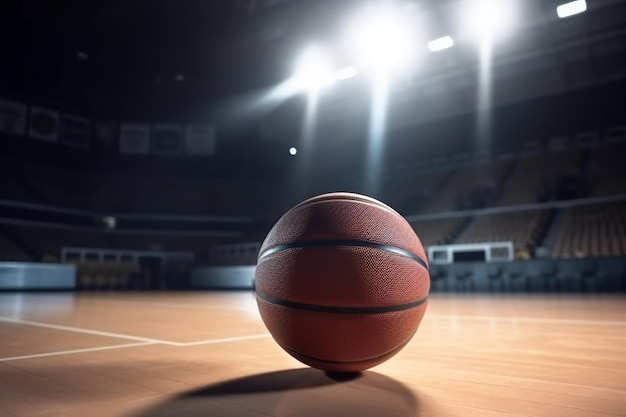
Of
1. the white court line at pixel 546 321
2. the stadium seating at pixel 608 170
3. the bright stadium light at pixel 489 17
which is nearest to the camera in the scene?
the white court line at pixel 546 321

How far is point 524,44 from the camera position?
9.81 m

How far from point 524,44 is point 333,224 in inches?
399

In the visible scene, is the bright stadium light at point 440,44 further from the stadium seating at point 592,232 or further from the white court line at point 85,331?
the white court line at point 85,331

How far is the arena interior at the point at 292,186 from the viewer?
4.88ft

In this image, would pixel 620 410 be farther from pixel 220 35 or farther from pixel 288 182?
pixel 288 182

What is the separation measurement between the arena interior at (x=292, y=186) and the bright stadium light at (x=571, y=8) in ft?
0.18

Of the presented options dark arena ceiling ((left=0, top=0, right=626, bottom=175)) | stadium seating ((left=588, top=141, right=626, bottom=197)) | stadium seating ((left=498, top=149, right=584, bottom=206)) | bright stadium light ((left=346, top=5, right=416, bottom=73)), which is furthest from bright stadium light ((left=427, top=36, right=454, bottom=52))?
stadium seating ((left=588, top=141, right=626, bottom=197))

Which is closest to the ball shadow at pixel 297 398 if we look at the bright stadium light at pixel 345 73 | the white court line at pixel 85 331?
the white court line at pixel 85 331

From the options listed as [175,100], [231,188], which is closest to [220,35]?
[175,100]

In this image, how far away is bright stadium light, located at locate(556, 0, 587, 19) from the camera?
804 centimetres

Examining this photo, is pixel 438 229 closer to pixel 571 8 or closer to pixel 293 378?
pixel 571 8

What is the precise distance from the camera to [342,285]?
1.34 metres

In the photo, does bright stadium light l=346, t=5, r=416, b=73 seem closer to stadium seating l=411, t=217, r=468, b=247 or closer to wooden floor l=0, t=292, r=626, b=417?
stadium seating l=411, t=217, r=468, b=247

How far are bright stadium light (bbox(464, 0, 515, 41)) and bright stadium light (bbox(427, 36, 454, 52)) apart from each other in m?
0.48
